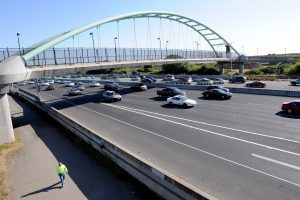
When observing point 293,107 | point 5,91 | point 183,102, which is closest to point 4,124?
point 5,91

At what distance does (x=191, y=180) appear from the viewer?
1498 cm

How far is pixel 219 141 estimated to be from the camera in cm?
2112

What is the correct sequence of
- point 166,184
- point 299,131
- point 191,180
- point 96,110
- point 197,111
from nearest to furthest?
point 166,184 → point 191,180 → point 299,131 → point 197,111 → point 96,110

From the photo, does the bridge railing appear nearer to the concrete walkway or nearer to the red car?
the concrete walkway

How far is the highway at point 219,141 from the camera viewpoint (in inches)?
564

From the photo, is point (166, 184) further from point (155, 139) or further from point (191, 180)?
point (155, 139)

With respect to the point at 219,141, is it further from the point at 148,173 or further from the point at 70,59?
the point at 70,59

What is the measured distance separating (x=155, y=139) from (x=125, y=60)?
33.3 metres

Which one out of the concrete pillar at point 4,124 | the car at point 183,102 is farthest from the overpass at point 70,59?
the car at point 183,102

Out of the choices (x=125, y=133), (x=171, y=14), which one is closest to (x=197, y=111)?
(x=125, y=133)

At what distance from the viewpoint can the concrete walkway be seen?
50.1 ft

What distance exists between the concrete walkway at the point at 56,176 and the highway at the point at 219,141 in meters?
2.54

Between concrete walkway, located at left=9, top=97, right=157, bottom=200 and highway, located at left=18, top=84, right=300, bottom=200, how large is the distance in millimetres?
2543

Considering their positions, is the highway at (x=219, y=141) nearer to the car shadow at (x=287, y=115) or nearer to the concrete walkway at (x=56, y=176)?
the car shadow at (x=287, y=115)
